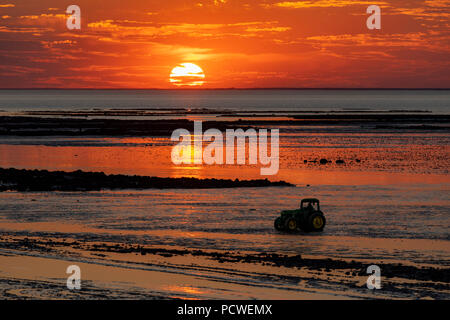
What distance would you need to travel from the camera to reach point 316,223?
26.2 m

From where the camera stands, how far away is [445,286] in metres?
18.1

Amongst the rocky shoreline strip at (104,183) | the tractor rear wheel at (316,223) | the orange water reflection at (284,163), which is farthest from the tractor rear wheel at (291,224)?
the orange water reflection at (284,163)

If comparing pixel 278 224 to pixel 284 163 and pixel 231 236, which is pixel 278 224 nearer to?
pixel 231 236

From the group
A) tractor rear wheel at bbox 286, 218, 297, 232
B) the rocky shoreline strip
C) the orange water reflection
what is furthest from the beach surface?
the rocky shoreline strip

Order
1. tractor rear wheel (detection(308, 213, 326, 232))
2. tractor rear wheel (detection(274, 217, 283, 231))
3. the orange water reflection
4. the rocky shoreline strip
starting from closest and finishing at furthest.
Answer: tractor rear wheel (detection(308, 213, 326, 232)) < tractor rear wheel (detection(274, 217, 283, 231)) < the rocky shoreline strip < the orange water reflection

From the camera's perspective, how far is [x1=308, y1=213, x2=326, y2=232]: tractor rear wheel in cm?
2602

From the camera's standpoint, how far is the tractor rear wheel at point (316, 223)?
26016 millimetres

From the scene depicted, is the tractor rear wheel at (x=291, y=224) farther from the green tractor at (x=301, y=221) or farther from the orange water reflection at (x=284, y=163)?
the orange water reflection at (x=284, y=163)

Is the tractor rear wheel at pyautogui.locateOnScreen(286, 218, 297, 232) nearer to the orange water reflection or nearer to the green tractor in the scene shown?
the green tractor

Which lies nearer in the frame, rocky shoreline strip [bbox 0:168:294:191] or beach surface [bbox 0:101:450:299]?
beach surface [bbox 0:101:450:299]

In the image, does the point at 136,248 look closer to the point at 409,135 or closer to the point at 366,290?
the point at 366,290

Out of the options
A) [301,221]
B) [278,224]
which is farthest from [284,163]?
[301,221]
